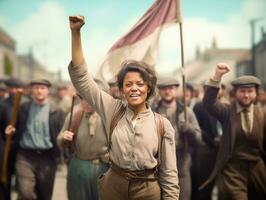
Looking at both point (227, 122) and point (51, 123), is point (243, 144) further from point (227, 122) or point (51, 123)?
point (51, 123)

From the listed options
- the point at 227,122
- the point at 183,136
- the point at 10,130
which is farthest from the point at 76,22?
the point at 10,130

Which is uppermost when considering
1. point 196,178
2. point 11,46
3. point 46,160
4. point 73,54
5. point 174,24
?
point 11,46

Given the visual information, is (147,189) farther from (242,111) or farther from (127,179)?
(242,111)

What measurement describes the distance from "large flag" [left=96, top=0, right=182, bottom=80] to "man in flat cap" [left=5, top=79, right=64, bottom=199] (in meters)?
1.70

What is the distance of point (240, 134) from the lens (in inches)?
207

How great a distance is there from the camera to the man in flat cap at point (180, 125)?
19.5ft

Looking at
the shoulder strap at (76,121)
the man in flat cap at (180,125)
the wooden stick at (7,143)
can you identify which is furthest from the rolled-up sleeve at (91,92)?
the wooden stick at (7,143)

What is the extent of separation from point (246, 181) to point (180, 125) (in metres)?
1.15

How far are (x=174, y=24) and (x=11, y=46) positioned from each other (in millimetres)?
75842

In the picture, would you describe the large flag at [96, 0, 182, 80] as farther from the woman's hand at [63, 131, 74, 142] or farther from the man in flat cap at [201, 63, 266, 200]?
the man in flat cap at [201, 63, 266, 200]

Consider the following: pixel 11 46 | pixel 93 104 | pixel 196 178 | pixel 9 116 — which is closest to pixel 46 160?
pixel 9 116

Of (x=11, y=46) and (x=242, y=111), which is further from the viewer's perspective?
(x=11, y=46)

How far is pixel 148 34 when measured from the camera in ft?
17.3

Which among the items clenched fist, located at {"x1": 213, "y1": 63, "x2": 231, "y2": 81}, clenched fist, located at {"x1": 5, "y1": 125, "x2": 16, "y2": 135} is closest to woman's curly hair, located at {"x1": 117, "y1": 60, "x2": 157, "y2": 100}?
clenched fist, located at {"x1": 213, "y1": 63, "x2": 231, "y2": 81}
